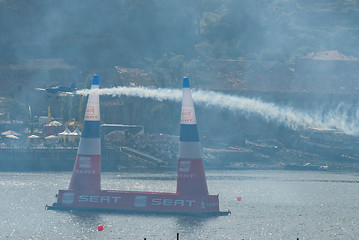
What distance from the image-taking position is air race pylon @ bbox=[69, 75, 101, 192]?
63250 millimetres

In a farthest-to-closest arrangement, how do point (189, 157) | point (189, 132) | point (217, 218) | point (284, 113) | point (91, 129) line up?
point (284, 113) < point (217, 218) < point (91, 129) < point (189, 157) < point (189, 132)

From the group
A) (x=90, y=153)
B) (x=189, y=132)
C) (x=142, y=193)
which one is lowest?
(x=142, y=193)

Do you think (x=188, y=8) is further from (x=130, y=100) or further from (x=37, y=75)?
(x=130, y=100)

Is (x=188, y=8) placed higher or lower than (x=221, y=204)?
higher

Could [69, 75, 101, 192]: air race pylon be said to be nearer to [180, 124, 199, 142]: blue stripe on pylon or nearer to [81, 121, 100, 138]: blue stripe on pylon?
[81, 121, 100, 138]: blue stripe on pylon

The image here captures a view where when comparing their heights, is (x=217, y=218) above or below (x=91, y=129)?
below

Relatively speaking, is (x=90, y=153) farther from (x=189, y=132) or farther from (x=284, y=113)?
(x=284, y=113)

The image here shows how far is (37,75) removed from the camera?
5871 inches

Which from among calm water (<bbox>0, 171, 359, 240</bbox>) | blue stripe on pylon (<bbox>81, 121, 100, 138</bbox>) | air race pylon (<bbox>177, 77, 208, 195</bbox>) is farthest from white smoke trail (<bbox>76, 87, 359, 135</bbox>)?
air race pylon (<bbox>177, 77, 208, 195</bbox>)

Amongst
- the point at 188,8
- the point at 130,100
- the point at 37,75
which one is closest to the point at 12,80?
the point at 37,75

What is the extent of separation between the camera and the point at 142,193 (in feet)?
208

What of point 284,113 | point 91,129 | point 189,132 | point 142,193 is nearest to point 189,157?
point 189,132

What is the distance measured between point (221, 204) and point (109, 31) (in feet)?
332

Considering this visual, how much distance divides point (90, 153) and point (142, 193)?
179 inches
